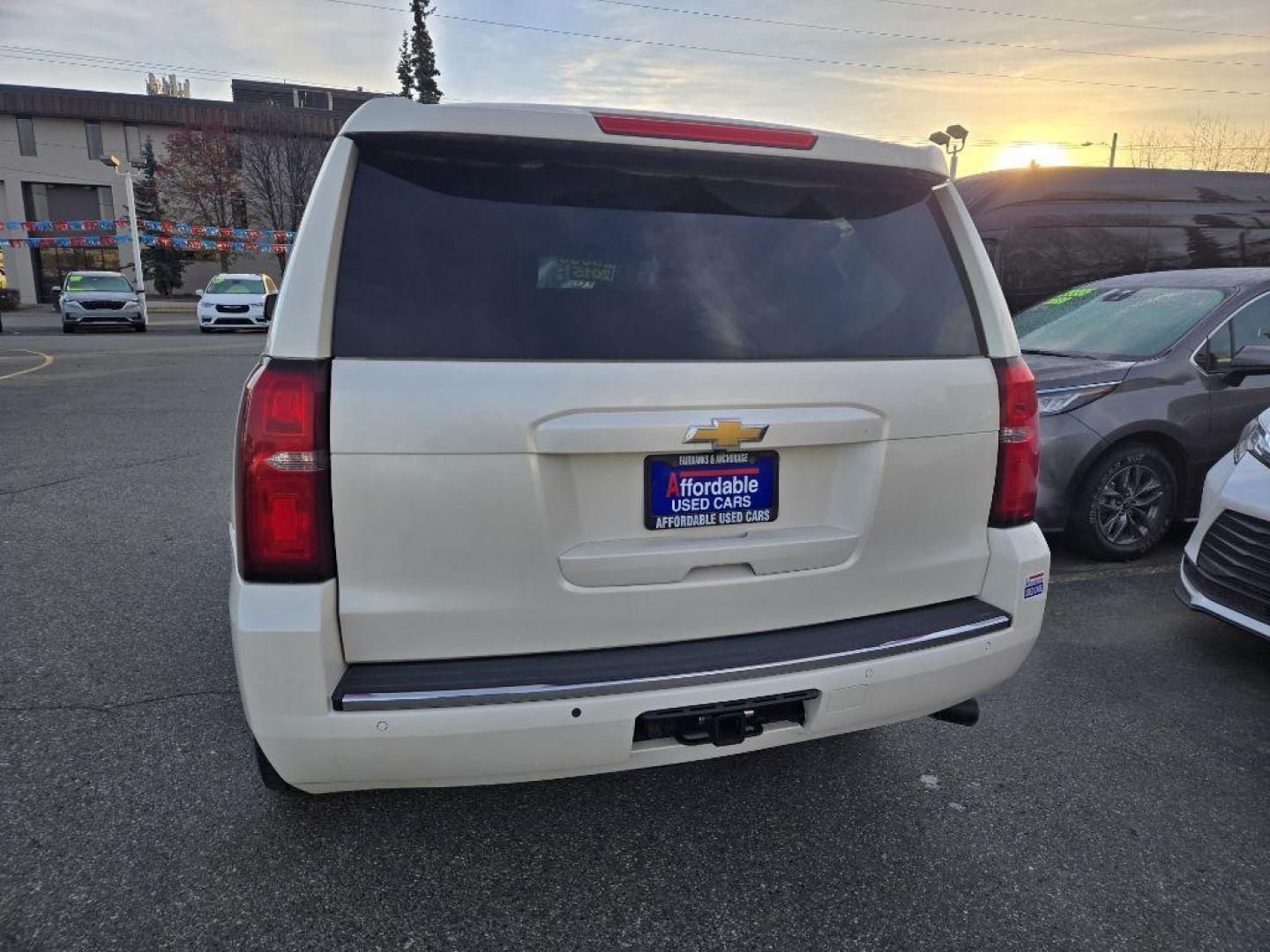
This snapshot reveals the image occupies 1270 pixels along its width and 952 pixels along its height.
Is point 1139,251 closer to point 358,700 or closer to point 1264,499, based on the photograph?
point 1264,499

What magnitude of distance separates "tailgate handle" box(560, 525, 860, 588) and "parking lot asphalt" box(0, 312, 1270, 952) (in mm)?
900

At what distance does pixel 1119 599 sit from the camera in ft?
14.9

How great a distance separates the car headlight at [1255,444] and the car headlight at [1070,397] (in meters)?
1.06

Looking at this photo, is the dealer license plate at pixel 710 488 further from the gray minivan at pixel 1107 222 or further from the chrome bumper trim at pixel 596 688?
the gray minivan at pixel 1107 222

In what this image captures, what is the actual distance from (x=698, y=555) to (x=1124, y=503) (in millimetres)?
4046

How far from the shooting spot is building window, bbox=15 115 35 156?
47.2 metres

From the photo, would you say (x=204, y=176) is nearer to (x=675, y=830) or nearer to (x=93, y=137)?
(x=93, y=137)

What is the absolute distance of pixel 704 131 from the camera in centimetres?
219

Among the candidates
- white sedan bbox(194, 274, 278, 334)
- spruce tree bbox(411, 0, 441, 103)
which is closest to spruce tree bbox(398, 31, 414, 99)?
spruce tree bbox(411, 0, 441, 103)

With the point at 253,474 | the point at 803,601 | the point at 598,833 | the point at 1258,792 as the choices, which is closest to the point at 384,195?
the point at 253,474

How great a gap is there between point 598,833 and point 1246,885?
1805 millimetres

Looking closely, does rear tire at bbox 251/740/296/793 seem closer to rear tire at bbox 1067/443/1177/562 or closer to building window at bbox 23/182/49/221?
rear tire at bbox 1067/443/1177/562

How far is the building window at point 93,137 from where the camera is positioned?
4812cm

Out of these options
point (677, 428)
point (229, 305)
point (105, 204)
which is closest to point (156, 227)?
point (105, 204)
